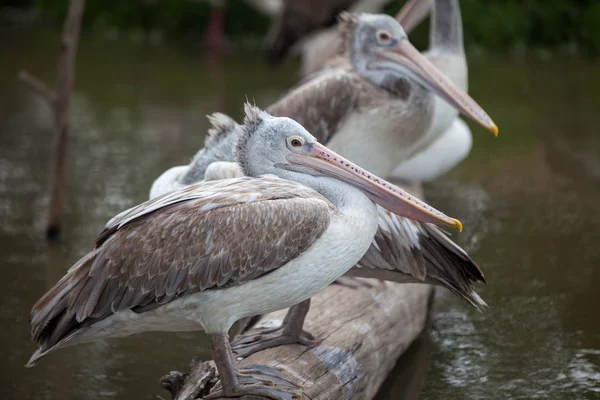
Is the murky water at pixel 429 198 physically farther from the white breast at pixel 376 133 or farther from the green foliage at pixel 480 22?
the white breast at pixel 376 133

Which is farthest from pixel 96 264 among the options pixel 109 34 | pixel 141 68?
pixel 109 34

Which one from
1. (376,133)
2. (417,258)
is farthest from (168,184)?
(376,133)

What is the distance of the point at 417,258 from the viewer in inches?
151

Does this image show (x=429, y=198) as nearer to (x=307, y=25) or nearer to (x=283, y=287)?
(x=307, y=25)

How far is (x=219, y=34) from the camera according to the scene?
12102 mm

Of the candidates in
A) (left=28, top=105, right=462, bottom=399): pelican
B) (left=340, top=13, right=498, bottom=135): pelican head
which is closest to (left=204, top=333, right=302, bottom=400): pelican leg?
(left=28, top=105, right=462, bottom=399): pelican

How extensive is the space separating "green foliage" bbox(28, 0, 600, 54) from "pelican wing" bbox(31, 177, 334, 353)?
899cm

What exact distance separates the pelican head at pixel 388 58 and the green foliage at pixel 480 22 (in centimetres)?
707

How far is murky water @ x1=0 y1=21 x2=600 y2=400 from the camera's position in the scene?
4258 mm

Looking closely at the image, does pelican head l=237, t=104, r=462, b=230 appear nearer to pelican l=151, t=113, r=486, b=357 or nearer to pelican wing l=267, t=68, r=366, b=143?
pelican l=151, t=113, r=486, b=357

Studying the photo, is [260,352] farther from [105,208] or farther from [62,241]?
[105,208]

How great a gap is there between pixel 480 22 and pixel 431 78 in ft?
24.0

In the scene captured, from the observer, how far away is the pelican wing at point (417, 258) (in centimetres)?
379

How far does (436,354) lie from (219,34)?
8232 millimetres
